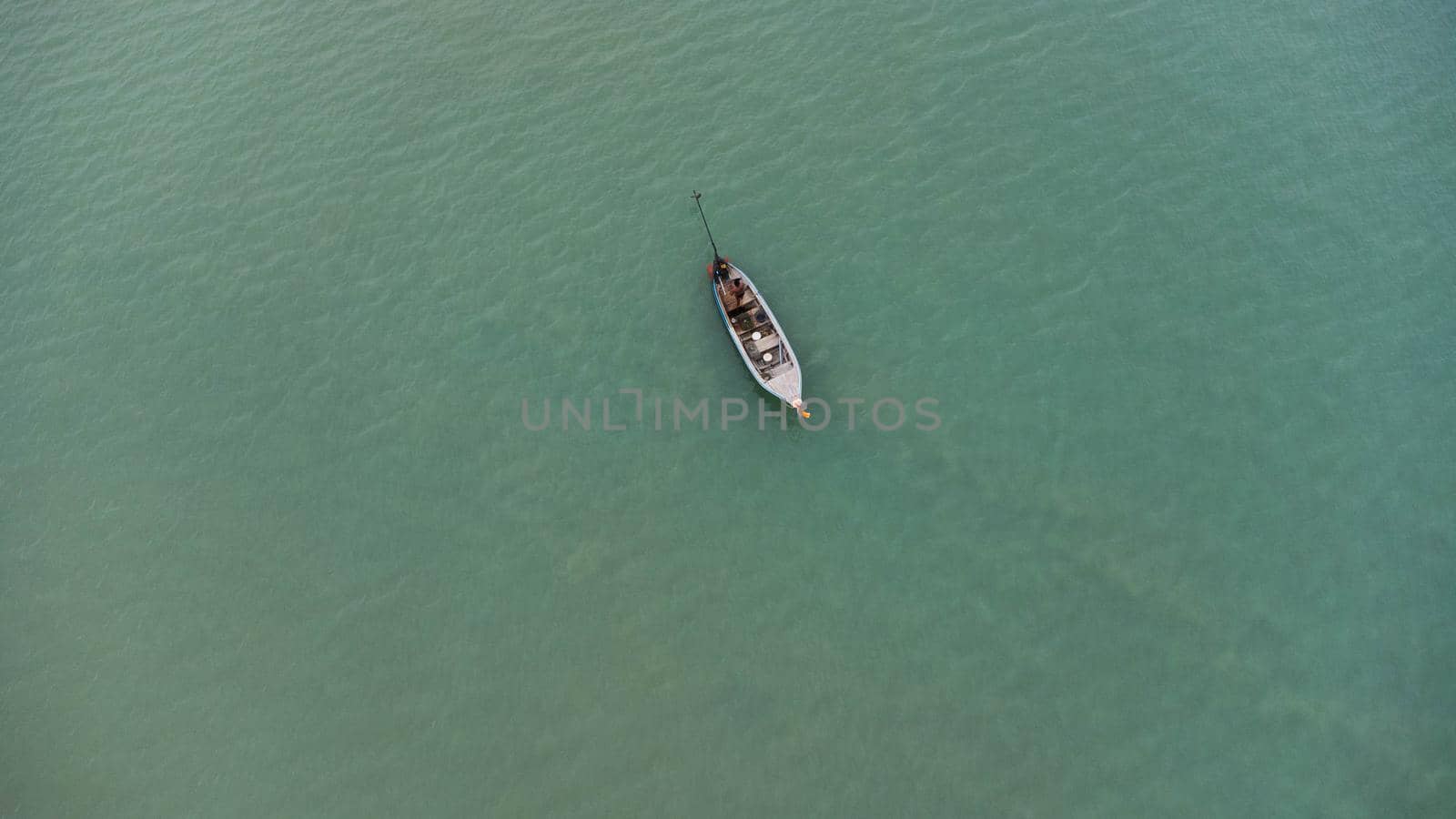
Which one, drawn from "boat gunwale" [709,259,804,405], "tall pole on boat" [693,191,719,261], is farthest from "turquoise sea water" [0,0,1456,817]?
"boat gunwale" [709,259,804,405]

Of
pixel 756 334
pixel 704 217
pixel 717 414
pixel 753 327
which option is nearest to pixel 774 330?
pixel 756 334

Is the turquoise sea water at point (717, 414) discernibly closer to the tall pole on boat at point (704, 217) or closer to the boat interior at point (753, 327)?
the tall pole on boat at point (704, 217)

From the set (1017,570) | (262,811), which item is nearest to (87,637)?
(262,811)

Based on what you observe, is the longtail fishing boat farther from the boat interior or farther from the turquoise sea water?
the turquoise sea water

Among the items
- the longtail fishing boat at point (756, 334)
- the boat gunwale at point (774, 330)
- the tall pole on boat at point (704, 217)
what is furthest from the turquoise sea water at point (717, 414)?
the longtail fishing boat at point (756, 334)

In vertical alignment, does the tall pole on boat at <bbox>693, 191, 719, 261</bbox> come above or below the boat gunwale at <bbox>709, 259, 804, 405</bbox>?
above

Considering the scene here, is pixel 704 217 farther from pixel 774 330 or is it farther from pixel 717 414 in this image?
pixel 717 414

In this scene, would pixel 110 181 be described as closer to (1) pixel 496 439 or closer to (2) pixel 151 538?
(2) pixel 151 538
